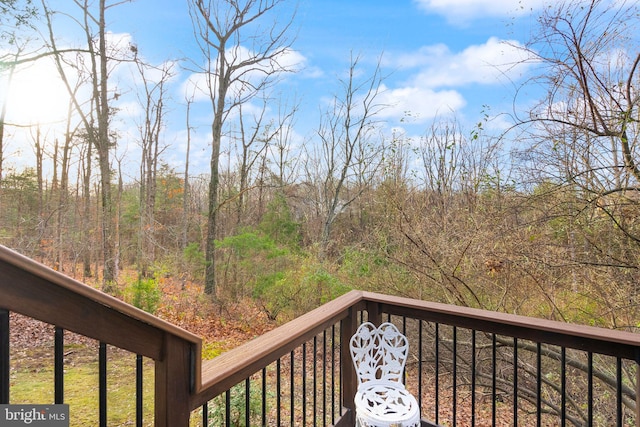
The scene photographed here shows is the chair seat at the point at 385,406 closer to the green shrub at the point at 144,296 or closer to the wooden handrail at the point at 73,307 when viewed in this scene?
the wooden handrail at the point at 73,307

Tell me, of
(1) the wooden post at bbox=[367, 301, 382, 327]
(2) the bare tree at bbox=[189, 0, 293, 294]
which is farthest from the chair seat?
(2) the bare tree at bbox=[189, 0, 293, 294]

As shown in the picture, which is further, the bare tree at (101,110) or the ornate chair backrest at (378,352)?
the bare tree at (101,110)

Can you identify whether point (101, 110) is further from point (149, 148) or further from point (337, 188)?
point (337, 188)

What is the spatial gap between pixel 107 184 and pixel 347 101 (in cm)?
641

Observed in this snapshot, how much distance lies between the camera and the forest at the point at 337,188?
112 inches

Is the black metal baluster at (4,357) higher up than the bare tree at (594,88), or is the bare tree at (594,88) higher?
the bare tree at (594,88)

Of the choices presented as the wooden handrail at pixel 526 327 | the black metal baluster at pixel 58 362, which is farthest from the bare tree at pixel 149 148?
the black metal baluster at pixel 58 362

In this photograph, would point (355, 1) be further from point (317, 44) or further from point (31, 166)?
point (31, 166)

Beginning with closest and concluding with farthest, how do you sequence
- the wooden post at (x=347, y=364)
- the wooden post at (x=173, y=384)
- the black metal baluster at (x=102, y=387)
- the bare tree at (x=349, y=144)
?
the black metal baluster at (x=102, y=387)
the wooden post at (x=173, y=384)
the wooden post at (x=347, y=364)
the bare tree at (x=349, y=144)

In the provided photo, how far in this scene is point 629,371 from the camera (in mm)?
2848

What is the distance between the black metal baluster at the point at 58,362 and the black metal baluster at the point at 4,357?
0.07 meters

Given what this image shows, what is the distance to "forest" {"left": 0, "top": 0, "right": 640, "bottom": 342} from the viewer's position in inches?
112

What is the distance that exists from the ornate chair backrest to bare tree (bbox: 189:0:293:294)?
6004 millimetres

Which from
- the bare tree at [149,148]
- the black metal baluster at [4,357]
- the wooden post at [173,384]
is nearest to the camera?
the black metal baluster at [4,357]
